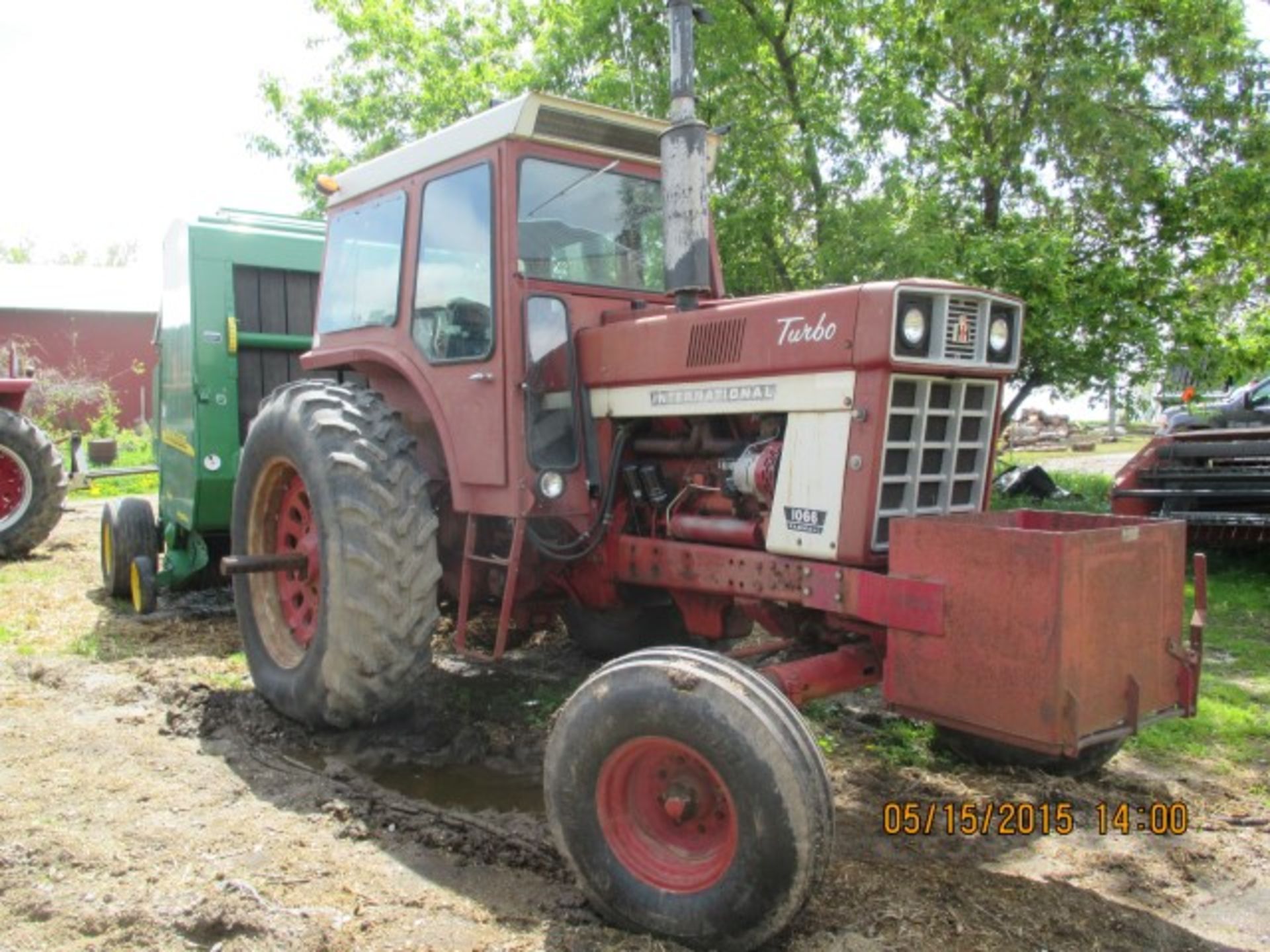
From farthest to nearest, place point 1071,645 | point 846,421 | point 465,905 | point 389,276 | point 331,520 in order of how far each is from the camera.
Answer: point 389,276 < point 331,520 < point 846,421 < point 465,905 < point 1071,645

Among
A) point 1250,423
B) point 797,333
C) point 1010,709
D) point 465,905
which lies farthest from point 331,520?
point 1250,423

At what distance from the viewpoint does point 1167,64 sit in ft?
35.4

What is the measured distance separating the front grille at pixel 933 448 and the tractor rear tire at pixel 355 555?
1.81 m

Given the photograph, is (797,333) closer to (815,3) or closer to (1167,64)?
(815,3)

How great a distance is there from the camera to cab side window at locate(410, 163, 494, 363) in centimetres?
439

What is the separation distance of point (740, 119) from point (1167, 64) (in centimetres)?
436

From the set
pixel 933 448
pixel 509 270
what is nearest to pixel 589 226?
pixel 509 270

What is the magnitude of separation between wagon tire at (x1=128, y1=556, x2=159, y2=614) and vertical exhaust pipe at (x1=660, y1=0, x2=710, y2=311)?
15.4ft

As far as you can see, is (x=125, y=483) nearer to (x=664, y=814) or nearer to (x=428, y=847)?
(x=428, y=847)

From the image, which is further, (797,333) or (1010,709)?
(797,333)

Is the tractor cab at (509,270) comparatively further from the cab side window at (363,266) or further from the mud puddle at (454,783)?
the mud puddle at (454,783)

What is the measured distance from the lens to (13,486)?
9.56 m
